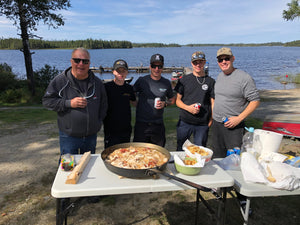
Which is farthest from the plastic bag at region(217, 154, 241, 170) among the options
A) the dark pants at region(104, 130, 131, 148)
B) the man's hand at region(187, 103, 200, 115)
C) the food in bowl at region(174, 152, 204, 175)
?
the dark pants at region(104, 130, 131, 148)

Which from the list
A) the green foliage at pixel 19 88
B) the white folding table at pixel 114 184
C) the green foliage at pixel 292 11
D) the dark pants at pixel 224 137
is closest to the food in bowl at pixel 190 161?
the white folding table at pixel 114 184

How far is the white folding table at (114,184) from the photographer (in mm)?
1915

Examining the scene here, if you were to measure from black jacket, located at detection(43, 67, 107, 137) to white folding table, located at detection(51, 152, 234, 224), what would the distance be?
0.83 meters

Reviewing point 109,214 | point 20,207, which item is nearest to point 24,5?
point 20,207

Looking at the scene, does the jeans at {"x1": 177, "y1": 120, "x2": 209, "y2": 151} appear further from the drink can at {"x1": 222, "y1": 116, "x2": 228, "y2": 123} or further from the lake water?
the lake water


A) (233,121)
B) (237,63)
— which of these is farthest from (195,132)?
(237,63)

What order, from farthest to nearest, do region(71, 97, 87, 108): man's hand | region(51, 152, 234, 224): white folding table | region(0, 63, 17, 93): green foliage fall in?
region(0, 63, 17, 93): green foliage < region(71, 97, 87, 108): man's hand < region(51, 152, 234, 224): white folding table

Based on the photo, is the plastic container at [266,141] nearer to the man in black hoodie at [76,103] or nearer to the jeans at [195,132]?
the jeans at [195,132]

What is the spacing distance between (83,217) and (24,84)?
1541 centimetres

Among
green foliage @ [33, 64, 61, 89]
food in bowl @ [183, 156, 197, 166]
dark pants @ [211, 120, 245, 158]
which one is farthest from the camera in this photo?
green foliage @ [33, 64, 61, 89]

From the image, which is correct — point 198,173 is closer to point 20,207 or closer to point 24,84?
point 20,207

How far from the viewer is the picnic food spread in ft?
7.10

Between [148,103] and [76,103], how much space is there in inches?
51.4

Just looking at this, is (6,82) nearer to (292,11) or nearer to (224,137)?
(224,137)
